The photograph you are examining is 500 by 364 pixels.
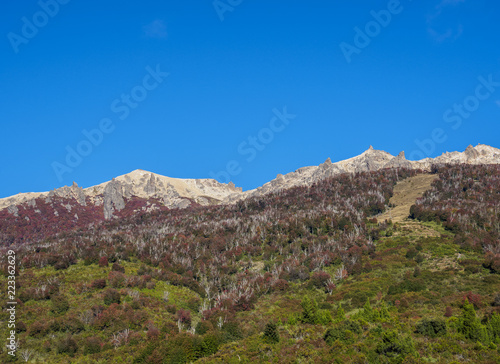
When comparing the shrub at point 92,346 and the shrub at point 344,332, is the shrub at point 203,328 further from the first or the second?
the shrub at point 344,332

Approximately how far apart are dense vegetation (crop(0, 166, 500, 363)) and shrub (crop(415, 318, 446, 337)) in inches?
5.2

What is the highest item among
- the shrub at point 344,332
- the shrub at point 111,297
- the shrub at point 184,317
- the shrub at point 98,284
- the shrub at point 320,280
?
the shrub at point 98,284

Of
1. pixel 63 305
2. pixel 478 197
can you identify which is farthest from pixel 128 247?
pixel 478 197

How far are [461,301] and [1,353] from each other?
73.3 meters

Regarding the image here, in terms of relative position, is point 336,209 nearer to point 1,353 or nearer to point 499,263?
point 499,263

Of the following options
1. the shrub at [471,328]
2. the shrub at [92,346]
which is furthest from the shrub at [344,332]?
the shrub at [92,346]

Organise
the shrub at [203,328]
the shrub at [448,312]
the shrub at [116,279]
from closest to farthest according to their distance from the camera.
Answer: the shrub at [448,312], the shrub at [203,328], the shrub at [116,279]

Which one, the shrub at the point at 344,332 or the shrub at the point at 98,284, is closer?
the shrub at the point at 344,332

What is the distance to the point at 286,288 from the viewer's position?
313ft

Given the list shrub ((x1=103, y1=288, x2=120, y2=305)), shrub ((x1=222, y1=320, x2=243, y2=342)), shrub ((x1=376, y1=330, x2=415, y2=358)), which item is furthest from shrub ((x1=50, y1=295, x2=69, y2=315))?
shrub ((x1=376, y1=330, x2=415, y2=358))

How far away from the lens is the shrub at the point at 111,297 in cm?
8038

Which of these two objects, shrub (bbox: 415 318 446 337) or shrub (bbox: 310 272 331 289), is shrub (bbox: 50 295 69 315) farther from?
shrub (bbox: 415 318 446 337)

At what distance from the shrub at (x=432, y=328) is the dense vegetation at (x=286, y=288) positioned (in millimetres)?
132

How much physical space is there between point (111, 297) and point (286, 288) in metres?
40.3
